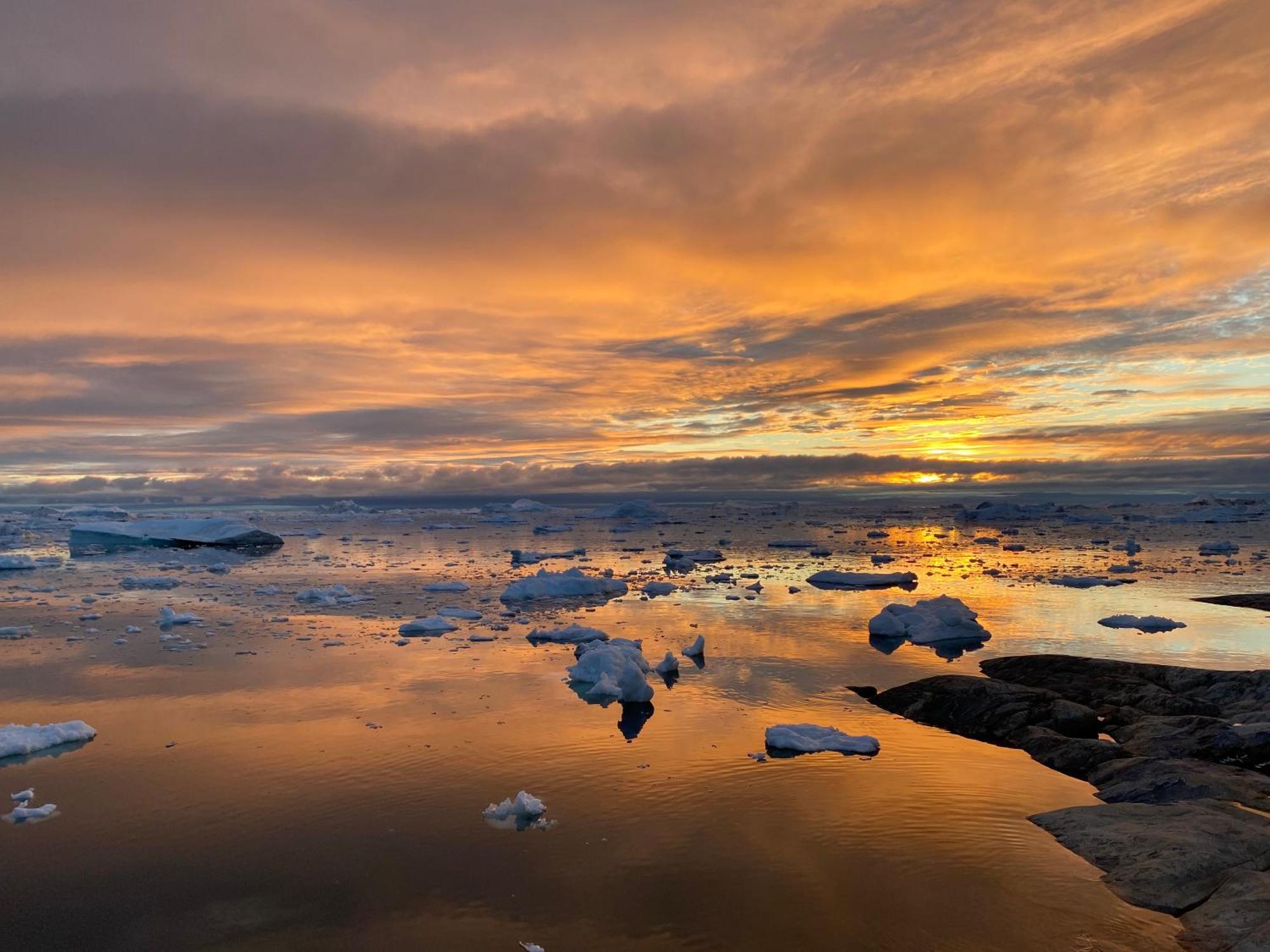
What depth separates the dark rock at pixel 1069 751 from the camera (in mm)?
9758

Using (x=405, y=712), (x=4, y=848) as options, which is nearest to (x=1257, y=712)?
(x=405, y=712)

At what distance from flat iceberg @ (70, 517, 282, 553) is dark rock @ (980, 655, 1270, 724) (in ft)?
139

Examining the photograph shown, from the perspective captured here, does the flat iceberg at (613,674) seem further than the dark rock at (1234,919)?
Yes

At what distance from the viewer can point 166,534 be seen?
45469mm

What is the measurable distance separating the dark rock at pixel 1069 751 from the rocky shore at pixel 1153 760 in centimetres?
2

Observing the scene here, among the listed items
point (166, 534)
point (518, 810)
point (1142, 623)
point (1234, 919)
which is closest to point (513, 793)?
point (518, 810)

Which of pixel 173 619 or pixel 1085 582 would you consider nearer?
pixel 173 619

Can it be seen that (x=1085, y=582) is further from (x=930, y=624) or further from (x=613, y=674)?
(x=613, y=674)

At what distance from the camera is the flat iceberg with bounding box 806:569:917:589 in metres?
28.3

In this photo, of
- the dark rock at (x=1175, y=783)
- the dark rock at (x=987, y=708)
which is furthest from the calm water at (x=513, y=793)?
the dark rock at (x=1175, y=783)

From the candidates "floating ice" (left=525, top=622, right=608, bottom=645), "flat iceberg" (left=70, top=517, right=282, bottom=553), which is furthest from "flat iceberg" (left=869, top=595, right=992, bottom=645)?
"flat iceberg" (left=70, top=517, right=282, bottom=553)

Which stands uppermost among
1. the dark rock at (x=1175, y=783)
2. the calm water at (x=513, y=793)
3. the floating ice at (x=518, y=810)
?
the dark rock at (x=1175, y=783)

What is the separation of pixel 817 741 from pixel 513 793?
4.02 metres

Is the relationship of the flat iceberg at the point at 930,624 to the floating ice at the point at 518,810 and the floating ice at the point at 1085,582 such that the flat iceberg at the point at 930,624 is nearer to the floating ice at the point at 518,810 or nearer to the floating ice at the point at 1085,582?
the floating ice at the point at 1085,582
